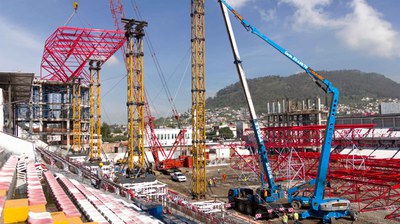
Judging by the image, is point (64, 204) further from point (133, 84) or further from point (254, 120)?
point (133, 84)

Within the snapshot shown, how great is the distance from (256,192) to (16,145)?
64.6 feet

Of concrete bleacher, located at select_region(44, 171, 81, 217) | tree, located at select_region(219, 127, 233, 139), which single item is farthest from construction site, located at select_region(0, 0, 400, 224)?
tree, located at select_region(219, 127, 233, 139)

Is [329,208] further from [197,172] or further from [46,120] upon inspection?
[46,120]

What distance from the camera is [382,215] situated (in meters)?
23.0

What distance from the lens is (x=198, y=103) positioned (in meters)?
30.3

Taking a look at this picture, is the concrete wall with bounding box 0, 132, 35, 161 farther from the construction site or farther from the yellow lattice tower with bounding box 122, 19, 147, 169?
the yellow lattice tower with bounding box 122, 19, 147, 169

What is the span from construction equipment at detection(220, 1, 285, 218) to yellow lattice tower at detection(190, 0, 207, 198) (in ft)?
15.6

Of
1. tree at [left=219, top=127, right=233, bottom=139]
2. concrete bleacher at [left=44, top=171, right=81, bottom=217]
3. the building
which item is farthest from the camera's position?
tree at [left=219, top=127, right=233, bottom=139]

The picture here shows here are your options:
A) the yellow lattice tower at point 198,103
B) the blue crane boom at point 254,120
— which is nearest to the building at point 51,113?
the yellow lattice tower at point 198,103

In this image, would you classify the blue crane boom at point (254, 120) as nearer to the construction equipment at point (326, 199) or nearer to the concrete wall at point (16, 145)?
the construction equipment at point (326, 199)

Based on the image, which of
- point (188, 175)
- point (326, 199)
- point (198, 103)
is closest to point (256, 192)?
point (326, 199)

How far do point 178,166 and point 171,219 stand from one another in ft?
130

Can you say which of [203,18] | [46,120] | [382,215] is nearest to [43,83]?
[46,120]

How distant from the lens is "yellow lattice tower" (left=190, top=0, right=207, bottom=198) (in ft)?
98.1
